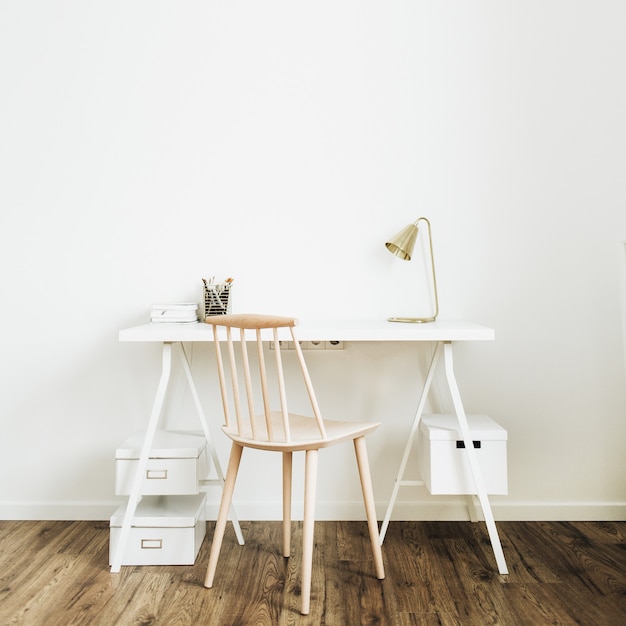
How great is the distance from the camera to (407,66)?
251 cm

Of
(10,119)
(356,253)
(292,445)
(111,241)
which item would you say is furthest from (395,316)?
(10,119)

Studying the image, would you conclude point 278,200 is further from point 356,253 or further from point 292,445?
point 292,445

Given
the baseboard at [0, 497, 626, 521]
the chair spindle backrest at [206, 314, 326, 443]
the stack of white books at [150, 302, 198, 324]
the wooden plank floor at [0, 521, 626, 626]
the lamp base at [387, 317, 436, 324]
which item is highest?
the stack of white books at [150, 302, 198, 324]

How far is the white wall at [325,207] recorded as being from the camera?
2.50m

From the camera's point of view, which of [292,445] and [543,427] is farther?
[543,427]

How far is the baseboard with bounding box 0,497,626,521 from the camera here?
249cm

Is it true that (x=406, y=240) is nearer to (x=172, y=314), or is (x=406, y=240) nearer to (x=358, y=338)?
(x=358, y=338)

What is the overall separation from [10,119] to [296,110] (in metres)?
1.22

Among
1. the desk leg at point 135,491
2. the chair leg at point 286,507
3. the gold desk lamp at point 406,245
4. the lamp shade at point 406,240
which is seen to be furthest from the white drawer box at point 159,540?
the lamp shade at point 406,240

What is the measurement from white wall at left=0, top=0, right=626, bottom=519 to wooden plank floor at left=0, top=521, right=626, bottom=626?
0.19 m

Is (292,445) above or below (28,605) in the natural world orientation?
above

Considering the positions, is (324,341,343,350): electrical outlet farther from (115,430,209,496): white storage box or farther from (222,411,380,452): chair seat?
(115,430,209,496): white storage box

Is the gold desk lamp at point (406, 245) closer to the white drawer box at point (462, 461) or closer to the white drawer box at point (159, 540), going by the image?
the white drawer box at point (462, 461)

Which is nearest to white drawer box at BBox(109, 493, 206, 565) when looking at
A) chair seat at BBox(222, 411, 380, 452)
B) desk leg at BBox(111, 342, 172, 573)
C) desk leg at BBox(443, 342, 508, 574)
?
desk leg at BBox(111, 342, 172, 573)
